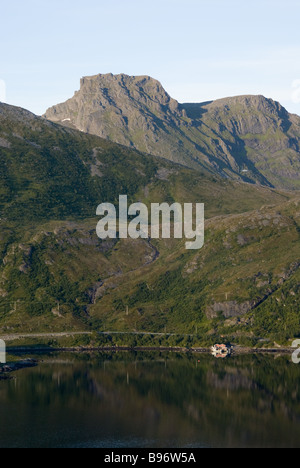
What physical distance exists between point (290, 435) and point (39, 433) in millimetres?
60898
